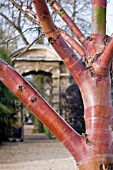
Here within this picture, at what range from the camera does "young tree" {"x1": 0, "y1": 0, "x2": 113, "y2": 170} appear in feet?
5.59

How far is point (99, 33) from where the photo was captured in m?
1.96

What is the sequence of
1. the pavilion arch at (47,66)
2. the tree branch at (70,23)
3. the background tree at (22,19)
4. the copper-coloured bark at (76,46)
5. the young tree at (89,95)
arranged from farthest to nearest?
the pavilion arch at (47,66), the background tree at (22,19), the tree branch at (70,23), the copper-coloured bark at (76,46), the young tree at (89,95)

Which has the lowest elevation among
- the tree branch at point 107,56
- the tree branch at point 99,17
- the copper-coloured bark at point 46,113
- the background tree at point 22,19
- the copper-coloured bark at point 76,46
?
the copper-coloured bark at point 46,113

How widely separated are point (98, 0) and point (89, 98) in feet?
2.01

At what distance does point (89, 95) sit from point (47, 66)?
12798 mm

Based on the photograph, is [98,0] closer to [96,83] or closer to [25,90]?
[96,83]

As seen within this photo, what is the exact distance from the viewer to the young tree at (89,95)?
170cm

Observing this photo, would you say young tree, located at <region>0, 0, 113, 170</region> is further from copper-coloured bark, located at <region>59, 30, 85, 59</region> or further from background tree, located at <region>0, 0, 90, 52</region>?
background tree, located at <region>0, 0, 90, 52</region>

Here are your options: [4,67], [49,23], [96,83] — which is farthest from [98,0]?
[4,67]

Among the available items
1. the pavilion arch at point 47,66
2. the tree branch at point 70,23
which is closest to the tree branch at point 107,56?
the tree branch at point 70,23

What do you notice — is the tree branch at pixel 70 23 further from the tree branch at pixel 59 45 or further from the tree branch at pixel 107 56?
the tree branch at pixel 107 56

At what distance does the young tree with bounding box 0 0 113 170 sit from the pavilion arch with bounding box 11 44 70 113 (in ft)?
40.8

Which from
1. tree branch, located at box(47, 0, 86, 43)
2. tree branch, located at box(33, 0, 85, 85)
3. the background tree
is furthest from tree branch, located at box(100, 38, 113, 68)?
the background tree

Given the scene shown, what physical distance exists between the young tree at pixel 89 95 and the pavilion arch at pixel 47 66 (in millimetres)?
12426
